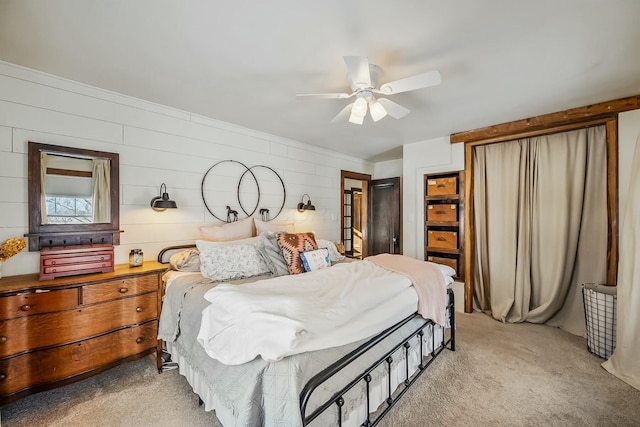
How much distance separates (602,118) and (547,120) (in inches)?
17.7

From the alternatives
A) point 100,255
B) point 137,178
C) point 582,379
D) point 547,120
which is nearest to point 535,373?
point 582,379

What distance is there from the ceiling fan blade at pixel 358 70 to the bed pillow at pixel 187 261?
2103 mm

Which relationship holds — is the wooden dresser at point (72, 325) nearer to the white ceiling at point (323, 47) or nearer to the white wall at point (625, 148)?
the white ceiling at point (323, 47)

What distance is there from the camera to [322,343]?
1228 mm

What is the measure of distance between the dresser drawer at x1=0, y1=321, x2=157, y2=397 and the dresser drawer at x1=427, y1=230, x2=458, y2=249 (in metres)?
3.63

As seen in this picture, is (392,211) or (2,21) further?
(392,211)

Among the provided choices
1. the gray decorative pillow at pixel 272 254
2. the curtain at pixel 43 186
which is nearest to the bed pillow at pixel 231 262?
the gray decorative pillow at pixel 272 254

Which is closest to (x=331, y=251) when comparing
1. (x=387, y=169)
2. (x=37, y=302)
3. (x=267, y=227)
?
(x=267, y=227)

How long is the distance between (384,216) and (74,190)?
4346 millimetres

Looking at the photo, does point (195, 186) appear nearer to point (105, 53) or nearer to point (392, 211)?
point (105, 53)

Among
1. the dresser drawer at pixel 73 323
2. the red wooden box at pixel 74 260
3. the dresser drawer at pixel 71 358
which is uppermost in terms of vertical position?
the red wooden box at pixel 74 260

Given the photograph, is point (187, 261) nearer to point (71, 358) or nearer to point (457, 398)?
point (71, 358)

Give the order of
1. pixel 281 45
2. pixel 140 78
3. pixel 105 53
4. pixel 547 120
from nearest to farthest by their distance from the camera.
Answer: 1. pixel 281 45
2. pixel 105 53
3. pixel 140 78
4. pixel 547 120

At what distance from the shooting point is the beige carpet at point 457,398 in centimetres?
169
